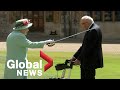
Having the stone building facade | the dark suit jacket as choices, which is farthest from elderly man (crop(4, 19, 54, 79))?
the stone building facade

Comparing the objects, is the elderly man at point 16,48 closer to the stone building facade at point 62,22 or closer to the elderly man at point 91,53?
the elderly man at point 91,53

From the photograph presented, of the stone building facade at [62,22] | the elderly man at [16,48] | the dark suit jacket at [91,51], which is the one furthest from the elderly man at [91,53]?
the stone building facade at [62,22]

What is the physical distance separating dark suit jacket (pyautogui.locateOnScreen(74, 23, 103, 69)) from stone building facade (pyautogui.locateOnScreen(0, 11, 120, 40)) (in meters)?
26.9

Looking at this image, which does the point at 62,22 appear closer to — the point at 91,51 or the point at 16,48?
the point at 91,51

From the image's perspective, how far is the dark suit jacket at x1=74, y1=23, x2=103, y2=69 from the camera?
291 inches

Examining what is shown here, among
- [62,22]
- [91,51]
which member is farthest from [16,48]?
[62,22]

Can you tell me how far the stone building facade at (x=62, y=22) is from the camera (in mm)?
34750

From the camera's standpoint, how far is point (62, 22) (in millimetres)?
35469

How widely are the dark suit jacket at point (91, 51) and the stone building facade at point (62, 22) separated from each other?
2693cm

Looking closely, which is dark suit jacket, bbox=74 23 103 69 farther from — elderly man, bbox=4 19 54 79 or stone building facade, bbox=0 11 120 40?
stone building facade, bbox=0 11 120 40

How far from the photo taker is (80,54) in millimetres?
7527

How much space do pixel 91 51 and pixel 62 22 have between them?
92.3 feet
